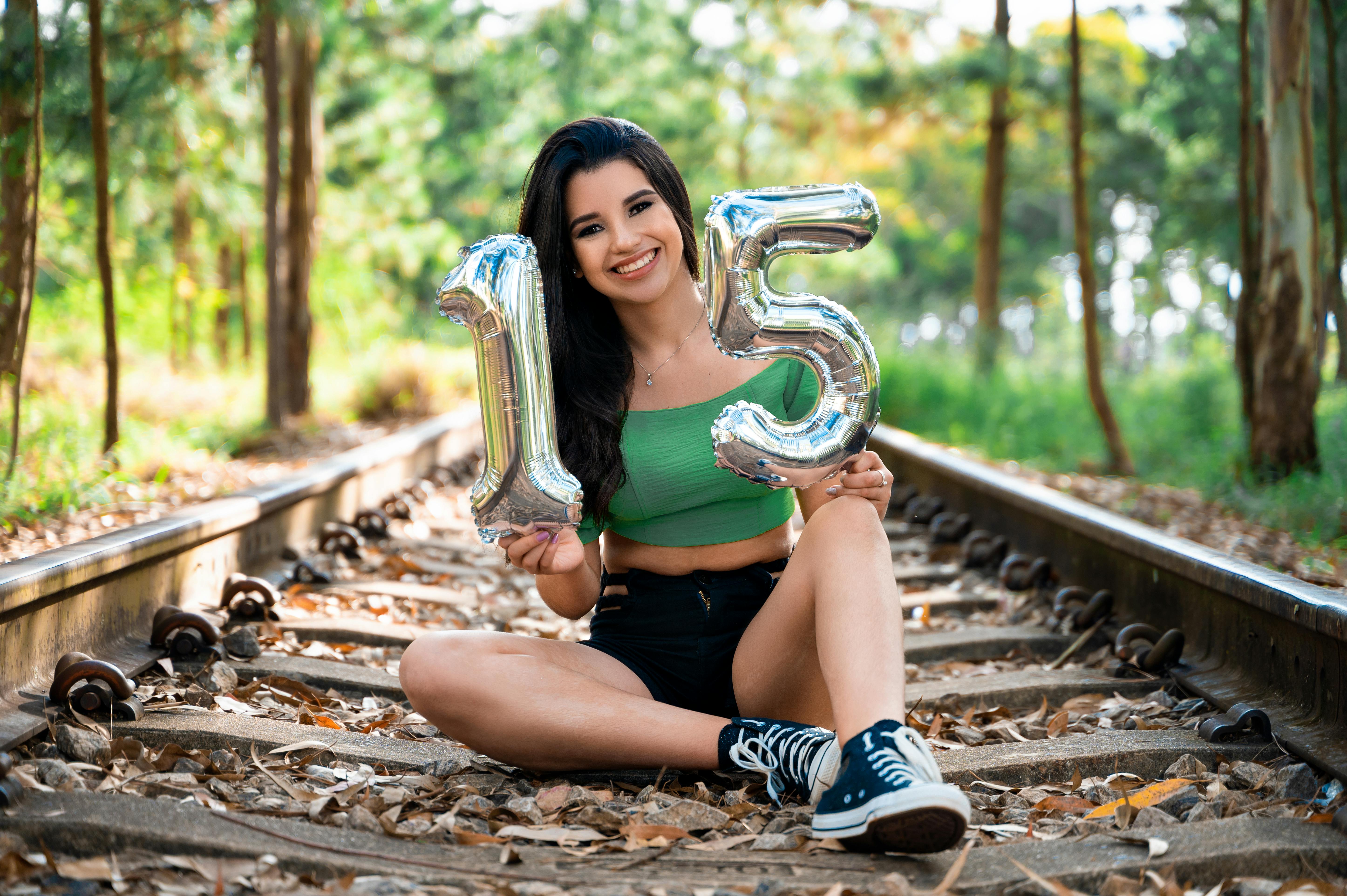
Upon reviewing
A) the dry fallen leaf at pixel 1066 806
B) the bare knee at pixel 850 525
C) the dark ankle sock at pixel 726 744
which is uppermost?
the bare knee at pixel 850 525

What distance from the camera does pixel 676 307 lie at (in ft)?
8.66

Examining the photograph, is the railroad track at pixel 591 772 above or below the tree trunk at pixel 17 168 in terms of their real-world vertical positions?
below

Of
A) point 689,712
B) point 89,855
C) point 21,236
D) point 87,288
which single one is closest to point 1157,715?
point 689,712

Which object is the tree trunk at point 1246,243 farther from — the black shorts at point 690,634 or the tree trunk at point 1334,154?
the black shorts at point 690,634

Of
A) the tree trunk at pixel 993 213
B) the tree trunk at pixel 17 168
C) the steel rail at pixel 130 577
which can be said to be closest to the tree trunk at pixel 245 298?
the tree trunk at pixel 993 213

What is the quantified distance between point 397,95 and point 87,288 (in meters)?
9.84

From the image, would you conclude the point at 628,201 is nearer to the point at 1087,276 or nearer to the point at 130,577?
the point at 130,577

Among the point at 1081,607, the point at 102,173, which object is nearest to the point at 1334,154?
the point at 1081,607

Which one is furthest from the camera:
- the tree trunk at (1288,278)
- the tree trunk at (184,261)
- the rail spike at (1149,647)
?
the tree trunk at (184,261)

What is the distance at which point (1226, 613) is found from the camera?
112 inches

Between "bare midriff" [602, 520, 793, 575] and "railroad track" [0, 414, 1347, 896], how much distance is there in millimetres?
453

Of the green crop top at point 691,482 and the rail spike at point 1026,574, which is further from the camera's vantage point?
the rail spike at point 1026,574

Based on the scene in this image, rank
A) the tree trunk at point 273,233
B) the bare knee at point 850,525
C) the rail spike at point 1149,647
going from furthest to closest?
the tree trunk at point 273,233
the rail spike at point 1149,647
the bare knee at point 850,525

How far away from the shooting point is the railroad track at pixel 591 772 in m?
1.79
